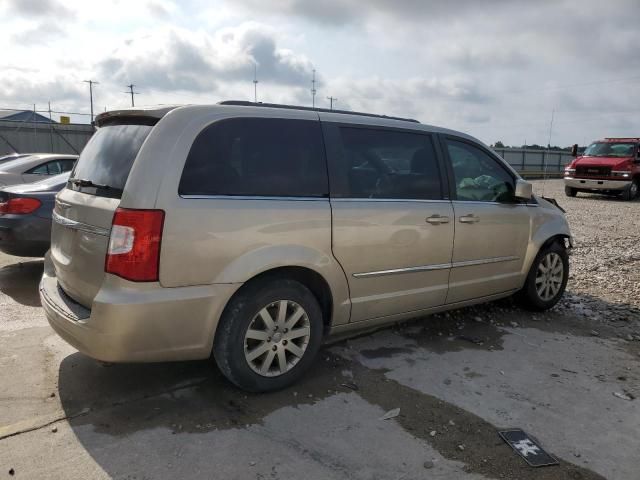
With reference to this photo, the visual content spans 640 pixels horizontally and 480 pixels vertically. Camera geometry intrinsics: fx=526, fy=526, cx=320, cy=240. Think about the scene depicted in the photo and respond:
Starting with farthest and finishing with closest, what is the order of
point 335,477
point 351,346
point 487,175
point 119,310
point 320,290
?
point 487,175
point 351,346
point 320,290
point 119,310
point 335,477

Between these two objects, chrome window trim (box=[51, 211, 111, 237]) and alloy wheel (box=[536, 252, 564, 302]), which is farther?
alloy wheel (box=[536, 252, 564, 302])

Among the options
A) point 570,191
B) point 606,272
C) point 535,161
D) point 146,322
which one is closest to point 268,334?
point 146,322

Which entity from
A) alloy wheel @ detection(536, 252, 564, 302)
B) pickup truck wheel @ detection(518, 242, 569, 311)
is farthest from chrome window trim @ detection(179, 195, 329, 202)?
alloy wheel @ detection(536, 252, 564, 302)

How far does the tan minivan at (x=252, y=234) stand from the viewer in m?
2.92

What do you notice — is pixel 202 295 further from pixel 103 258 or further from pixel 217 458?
pixel 217 458

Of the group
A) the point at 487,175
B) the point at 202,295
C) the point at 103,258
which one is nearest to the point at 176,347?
the point at 202,295

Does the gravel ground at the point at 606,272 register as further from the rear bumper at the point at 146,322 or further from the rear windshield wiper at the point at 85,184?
the rear windshield wiper at the point at 85,184

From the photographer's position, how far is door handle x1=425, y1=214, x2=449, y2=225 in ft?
13.4

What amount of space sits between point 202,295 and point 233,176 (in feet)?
2.43

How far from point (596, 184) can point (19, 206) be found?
18506mm

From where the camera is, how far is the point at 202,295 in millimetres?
3033

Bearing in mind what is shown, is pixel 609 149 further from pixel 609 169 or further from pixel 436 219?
pixel 436 219

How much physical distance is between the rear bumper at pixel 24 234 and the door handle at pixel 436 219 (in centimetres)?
429

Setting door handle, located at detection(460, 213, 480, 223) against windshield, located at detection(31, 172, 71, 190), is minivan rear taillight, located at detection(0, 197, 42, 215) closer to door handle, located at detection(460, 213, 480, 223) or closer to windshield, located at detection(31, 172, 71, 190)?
windshield, located at detection(31, 172, 71, 190)
